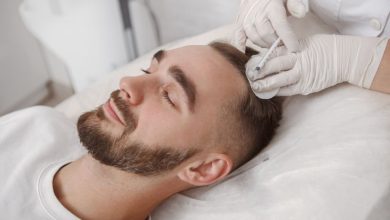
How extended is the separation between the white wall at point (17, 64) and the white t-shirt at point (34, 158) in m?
0.83

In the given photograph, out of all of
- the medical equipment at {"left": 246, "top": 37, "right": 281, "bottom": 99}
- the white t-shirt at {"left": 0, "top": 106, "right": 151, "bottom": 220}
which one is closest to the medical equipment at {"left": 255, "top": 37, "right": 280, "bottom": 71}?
the medical equipment at {"left": 246, "top": 37, "right": 281, "bottom": 99}

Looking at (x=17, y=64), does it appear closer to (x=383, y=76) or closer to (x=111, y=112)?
(x=111, y=112)

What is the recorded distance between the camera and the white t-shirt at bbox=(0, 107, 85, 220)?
1.11 meters

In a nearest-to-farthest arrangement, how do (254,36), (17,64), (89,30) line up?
(254,36), (89,30), (17,64)

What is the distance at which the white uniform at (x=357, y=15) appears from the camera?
3.92ft

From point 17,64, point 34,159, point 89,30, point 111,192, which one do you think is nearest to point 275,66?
point 111,192

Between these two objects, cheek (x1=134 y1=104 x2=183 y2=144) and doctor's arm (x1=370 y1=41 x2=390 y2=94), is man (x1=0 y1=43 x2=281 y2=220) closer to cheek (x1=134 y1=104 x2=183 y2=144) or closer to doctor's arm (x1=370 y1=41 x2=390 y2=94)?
cheek (x1=134 y1=104 x2=183 y2=144)

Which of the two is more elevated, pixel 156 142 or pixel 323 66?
pixel 323 66

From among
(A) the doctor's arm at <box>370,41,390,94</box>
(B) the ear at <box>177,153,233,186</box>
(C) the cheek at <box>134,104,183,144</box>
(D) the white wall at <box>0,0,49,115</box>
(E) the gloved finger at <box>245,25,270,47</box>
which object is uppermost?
(E) the gloved finger at <box>245,25,270,47</box>

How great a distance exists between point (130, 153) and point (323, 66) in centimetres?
54

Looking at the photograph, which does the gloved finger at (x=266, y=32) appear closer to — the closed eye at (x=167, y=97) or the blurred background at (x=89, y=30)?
the closed eye at (x=167, y=97)

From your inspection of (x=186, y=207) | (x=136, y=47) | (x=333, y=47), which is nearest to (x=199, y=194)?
(x=186, y=207)

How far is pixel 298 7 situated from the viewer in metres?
1.09

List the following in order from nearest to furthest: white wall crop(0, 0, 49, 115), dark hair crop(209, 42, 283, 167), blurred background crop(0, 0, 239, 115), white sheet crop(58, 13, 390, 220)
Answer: white sheet crop(58, 13, 390, 220), dark hair crop(209, 42, 283, 167), blurred background crop(0, 0, 239, 115), white wall crop(0, 0, 49, 115)
